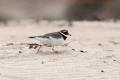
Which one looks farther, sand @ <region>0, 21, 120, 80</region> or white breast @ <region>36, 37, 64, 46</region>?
white breast @ <region>36, 37, 64, 46</region>

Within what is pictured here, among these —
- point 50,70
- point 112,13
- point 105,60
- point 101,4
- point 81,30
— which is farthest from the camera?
point 101,4

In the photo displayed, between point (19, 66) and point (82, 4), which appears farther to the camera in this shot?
point (82, 4)

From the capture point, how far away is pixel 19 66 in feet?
24.2

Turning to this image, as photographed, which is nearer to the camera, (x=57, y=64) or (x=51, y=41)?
(x=57, y=64)

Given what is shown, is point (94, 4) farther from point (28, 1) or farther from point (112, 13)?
point (28, 1)

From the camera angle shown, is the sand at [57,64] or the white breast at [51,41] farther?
the white breast at [51,41]

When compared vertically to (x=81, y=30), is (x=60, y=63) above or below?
above

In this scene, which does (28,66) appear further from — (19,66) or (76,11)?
(76,11)

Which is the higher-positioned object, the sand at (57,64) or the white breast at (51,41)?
the white breast at (51,41)

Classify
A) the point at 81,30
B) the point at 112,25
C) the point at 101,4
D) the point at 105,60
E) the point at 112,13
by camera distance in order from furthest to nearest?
the point at 101,4, the point at 112,13, the point at 112,25, the point at 81,30, the point at 105,60

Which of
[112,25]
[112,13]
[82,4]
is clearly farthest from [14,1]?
[112,25]

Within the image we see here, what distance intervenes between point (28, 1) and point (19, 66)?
63.6ft

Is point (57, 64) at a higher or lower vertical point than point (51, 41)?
lower

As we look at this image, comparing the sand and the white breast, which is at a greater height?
the white breast
